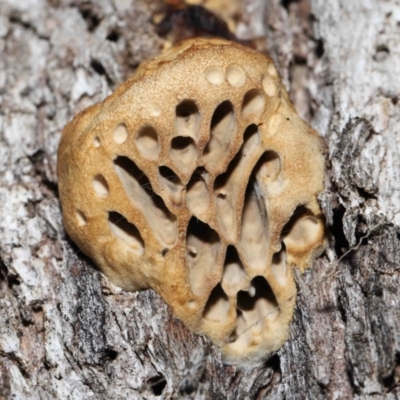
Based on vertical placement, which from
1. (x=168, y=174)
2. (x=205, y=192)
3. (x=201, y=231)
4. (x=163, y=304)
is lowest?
(x=163, y=304)

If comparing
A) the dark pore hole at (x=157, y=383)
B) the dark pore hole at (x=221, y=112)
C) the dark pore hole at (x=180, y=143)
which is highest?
the dark pore hole at (x=221, y=112)

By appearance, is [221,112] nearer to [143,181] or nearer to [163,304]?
[143,181]

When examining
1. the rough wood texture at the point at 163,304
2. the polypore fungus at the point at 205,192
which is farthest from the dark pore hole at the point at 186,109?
the rough wood texture at the point at 163,304

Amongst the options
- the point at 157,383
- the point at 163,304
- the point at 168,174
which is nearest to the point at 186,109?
the point at 168,174

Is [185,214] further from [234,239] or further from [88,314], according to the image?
[88,314]

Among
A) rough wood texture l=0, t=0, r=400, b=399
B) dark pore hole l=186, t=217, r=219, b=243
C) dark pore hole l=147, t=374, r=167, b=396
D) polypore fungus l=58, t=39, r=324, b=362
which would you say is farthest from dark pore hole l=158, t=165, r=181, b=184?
dark pore hole l=147, t=374, r=167, b=396

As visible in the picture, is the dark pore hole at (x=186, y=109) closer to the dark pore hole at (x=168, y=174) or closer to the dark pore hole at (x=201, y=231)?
the dark pore hole at (x=168, y=174)
